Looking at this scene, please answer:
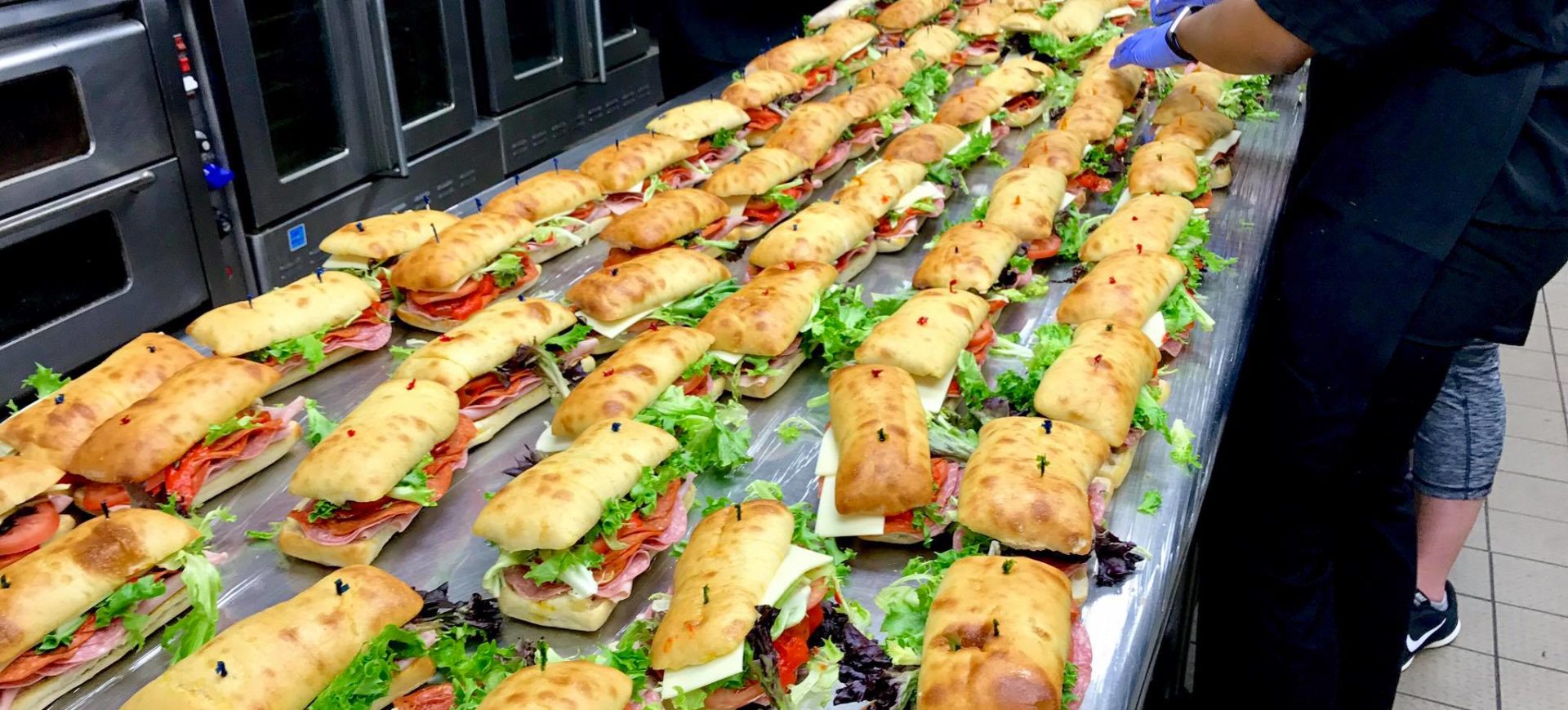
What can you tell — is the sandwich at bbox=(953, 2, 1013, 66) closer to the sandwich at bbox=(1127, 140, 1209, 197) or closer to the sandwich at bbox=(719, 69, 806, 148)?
the sandwich at bbox=(719, 69, 806, 148)

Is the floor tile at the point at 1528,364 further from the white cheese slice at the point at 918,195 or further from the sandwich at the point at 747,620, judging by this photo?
the sandwich at the point at 747,620

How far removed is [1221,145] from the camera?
4.69 m

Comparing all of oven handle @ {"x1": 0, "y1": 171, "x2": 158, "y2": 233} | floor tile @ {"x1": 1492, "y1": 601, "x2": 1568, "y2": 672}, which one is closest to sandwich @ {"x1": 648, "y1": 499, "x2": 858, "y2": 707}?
oven handle @ {"x1": 0, "y1": 171, "x2": 158, "y2": 233}

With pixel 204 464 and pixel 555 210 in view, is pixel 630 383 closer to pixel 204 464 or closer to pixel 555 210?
pixel 204 464

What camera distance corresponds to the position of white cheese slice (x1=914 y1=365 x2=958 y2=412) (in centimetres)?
307

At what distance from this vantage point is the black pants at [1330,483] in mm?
3129

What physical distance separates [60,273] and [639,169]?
2106 mm

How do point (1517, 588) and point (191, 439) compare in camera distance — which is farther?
point (1517, 588)

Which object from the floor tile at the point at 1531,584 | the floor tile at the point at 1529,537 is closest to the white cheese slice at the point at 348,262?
the floor tile at the point at 1531,584

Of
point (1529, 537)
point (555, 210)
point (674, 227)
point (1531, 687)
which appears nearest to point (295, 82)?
point (555, 210)

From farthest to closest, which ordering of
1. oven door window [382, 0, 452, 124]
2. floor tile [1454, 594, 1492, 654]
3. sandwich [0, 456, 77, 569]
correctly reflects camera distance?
oven door window [382, 0, 452, 124]
floor tile [1454, 594, 1492, 654]
sandwich [0, 456, 77, 569]

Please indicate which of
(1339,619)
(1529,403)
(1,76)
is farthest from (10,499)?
(1529,403)

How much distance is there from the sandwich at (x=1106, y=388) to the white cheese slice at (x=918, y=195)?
1.24 metres

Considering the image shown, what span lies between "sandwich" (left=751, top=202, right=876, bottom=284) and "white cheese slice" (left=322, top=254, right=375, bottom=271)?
129 centimetres
